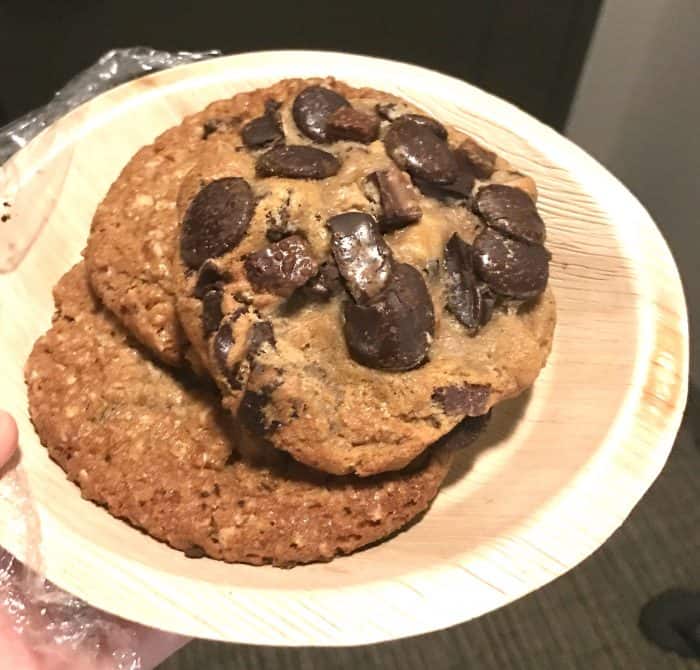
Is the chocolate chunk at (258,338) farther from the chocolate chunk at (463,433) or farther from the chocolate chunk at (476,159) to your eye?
the chocolate chunk at (476,159)

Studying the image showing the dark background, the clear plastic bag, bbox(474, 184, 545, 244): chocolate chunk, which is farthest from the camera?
the dark background

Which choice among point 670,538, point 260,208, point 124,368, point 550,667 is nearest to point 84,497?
point 124,368

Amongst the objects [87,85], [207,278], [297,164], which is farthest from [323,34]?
[207,278]

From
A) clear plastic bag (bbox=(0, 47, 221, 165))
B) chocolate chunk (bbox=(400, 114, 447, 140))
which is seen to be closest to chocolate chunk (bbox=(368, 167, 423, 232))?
chocolate chunk (bbox=(400, 114, 447, 140))

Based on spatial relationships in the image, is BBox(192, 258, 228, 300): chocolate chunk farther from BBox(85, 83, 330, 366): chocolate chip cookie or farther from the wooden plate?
the wooden plate

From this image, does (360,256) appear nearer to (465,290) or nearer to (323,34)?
(465,290)

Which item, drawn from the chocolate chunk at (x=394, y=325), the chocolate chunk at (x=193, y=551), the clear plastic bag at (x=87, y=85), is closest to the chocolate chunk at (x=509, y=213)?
the chocolate chunk at (x=394, y=325)
